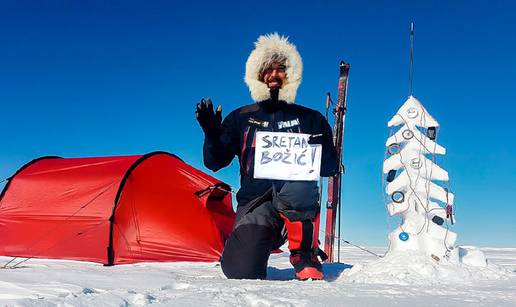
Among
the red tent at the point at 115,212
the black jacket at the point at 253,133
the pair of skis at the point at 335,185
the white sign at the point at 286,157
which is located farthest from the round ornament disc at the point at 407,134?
the red tent at the point at 115,212

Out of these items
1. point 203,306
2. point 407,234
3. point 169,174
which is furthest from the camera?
point 169,174

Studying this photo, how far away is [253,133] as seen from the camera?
3.67m

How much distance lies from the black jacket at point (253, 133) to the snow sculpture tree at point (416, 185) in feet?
4.48

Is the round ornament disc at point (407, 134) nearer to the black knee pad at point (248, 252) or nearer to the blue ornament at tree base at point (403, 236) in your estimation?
the blue ornament at tree base at point (403, 236)

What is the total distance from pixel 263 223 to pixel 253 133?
2.39 ft

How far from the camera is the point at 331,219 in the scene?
19.4 ft

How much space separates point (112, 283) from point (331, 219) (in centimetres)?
372

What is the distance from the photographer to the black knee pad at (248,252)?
333 cm

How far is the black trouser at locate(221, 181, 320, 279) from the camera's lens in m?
3.36

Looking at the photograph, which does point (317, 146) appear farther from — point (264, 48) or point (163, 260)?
point (163, 260)

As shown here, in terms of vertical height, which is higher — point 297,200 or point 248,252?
point 297,200

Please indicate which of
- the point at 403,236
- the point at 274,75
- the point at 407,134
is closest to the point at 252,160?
the point at 274,75

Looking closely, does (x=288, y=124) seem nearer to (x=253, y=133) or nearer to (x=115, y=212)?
(x=253, y=133)

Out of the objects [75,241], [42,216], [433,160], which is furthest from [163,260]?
[433,160]
